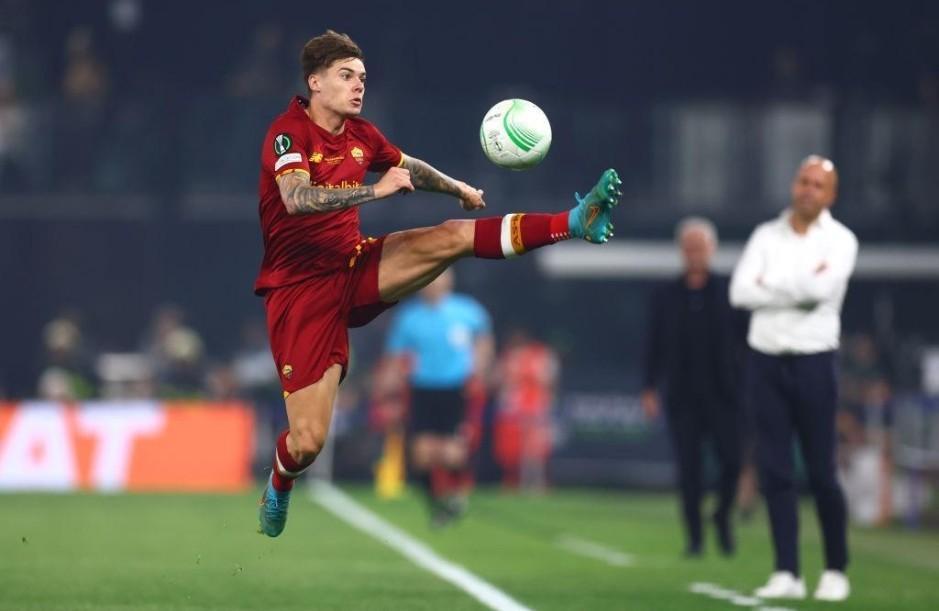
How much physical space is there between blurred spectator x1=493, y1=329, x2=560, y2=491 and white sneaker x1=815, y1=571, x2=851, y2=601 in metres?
13.6

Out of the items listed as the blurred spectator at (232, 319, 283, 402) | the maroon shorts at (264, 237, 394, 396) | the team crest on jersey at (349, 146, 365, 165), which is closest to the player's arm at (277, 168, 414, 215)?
the team crest on jersey at (349, 146, 365, 165)

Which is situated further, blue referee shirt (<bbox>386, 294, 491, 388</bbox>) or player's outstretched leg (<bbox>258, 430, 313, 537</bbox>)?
blue referee shirt (<bbox>386, 294, 491, 388</bbox>)

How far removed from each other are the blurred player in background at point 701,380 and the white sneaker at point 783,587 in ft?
11.6

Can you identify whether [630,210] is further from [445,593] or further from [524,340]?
[445,593]

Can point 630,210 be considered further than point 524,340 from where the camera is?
Yes

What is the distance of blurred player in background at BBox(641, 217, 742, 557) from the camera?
14.9 metres

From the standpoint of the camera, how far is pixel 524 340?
26.3m

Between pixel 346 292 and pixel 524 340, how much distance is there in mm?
16400

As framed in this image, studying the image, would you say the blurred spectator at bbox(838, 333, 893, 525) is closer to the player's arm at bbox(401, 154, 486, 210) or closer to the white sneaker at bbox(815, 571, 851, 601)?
the white sneaker at bbox(815, 571, 851, 601)

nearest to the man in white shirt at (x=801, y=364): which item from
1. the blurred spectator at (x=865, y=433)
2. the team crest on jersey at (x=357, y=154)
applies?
the team crest on jersey at (x=357, y=154)

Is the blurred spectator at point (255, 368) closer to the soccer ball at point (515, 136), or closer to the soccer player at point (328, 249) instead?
the soccer player at point (328, 249)

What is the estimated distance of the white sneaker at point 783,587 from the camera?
36.2 ft

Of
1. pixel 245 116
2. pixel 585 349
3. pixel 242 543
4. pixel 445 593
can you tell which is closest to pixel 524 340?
pixel 585 349

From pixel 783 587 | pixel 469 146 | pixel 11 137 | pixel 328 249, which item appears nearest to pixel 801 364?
pixel 783 587
